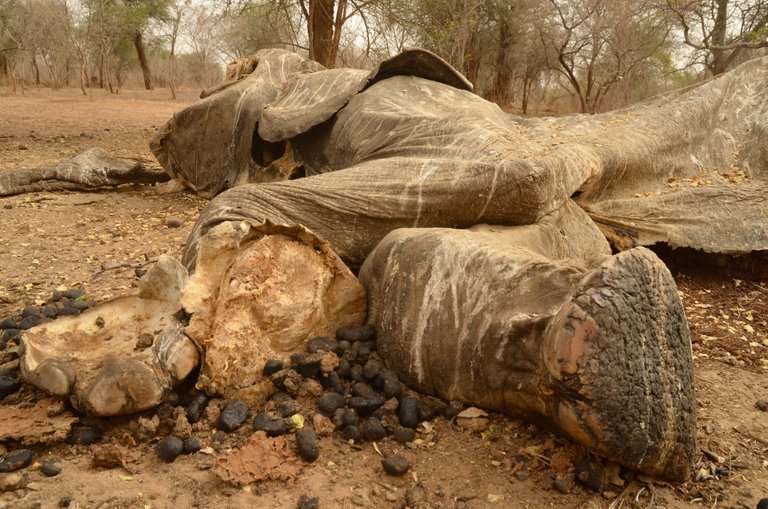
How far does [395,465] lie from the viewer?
1964mm

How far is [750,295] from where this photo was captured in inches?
145

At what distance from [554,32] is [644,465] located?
14367 mm

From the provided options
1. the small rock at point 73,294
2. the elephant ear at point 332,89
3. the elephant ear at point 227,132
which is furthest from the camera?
the elephant ear at point 227,132

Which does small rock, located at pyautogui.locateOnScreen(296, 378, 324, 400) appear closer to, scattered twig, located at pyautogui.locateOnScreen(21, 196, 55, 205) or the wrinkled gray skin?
the wrinkled gray skin

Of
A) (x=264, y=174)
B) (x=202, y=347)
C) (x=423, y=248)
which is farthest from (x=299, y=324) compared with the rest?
(x=264, y=174)

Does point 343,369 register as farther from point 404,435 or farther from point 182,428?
point 182,428

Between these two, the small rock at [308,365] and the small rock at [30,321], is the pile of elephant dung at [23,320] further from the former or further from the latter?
the small rock at [308,365]

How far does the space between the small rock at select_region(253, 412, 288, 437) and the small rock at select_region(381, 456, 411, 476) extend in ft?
1.14

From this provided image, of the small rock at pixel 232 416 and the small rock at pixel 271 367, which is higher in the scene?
the small rock at pixel 271 367

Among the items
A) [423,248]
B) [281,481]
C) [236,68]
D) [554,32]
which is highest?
[554,32]

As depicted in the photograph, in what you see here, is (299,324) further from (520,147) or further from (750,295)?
(750,295)

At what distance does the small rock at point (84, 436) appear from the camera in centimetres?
208

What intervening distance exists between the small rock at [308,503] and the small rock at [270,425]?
1.02 feet

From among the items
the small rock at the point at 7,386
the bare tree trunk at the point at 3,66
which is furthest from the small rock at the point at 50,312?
the bare tree trunk at the point at 3,66
